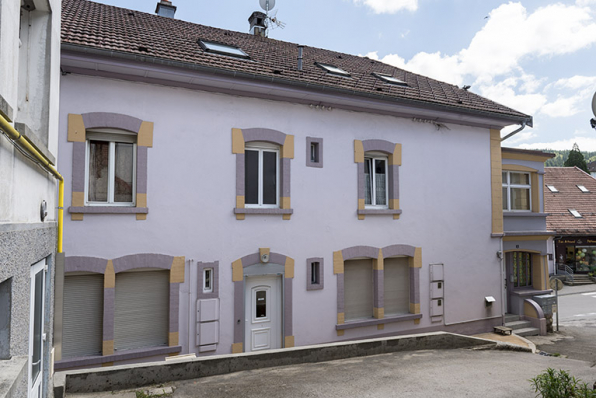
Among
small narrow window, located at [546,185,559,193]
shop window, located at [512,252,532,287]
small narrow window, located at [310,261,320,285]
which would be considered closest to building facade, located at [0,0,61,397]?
small narrow window, located at [310,261,320,285]

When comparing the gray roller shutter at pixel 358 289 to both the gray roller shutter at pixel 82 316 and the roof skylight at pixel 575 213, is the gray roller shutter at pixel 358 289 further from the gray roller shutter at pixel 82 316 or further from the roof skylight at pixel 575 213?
the roof skylight at pixel 575 213

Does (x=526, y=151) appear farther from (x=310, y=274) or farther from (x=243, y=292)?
(x=243, y=292)

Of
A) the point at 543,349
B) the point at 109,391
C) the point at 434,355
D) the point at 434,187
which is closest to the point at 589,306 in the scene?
the point at 543,349

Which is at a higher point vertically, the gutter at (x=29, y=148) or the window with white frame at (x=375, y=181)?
the window with white frame at (x=375, y=181)

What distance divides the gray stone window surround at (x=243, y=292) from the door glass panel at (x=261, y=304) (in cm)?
43

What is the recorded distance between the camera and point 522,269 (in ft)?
50.2

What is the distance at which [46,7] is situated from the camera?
464 cm

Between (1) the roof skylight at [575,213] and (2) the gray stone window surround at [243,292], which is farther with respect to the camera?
(1) the roof skylight at [575,213]

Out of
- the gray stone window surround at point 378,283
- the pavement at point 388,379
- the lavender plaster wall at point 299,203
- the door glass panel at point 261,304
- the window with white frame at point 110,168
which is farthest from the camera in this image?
the gray stone window surround at point 378,283

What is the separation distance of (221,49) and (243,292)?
593 cm

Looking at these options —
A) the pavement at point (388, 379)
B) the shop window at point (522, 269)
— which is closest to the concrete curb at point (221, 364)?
the pavement at point (388, 379)

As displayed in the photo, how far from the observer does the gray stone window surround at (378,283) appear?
10.2 meters

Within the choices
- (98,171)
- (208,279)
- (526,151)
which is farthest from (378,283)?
(526,151)

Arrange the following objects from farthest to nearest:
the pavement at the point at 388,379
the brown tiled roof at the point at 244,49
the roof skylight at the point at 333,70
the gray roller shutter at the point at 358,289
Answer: the roof skylight at the point at 333,70 → the gray roller shutter at the point at 358,289 → the brown tiled roof at the point at 244,49 → the pavement at the point at 388,379
